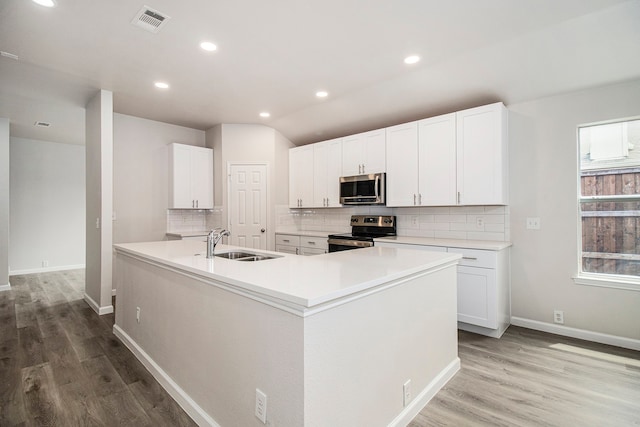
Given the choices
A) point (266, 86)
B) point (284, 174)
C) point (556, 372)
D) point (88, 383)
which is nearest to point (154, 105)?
point (266, 86)

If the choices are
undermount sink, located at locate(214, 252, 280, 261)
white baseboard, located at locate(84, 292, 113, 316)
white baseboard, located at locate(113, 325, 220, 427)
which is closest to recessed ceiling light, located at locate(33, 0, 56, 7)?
undermount sink, located at locate(214, 252, 280, 261)

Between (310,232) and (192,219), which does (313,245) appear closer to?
(310,232)

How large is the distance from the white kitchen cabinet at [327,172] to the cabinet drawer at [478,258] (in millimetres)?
1992

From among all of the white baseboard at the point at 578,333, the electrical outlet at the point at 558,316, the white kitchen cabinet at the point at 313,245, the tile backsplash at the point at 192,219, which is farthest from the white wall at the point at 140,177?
the electrical outlet at the point at 558,316

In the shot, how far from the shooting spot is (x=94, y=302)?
3.98 meters

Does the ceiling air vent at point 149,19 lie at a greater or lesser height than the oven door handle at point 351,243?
greater

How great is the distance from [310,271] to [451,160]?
2.54 meters

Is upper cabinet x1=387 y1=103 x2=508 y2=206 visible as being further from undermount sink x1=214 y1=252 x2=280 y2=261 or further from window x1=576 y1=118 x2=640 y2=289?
undermount sink x1=214 y1=252 x2=280 y2=261

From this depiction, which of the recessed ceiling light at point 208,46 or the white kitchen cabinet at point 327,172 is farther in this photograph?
the white kitchen cabinet at point 327,172

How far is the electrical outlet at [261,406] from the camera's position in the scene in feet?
4.50

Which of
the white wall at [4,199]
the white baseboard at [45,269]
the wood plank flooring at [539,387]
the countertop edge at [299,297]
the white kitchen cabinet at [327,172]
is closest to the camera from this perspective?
the countertop edge at [299,297]

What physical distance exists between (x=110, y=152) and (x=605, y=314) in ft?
18.2

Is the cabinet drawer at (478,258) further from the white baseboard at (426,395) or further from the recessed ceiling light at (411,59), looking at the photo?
the recessed ceiling light at (411,59)

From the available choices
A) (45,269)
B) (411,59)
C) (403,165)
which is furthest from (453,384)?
(45,269)
